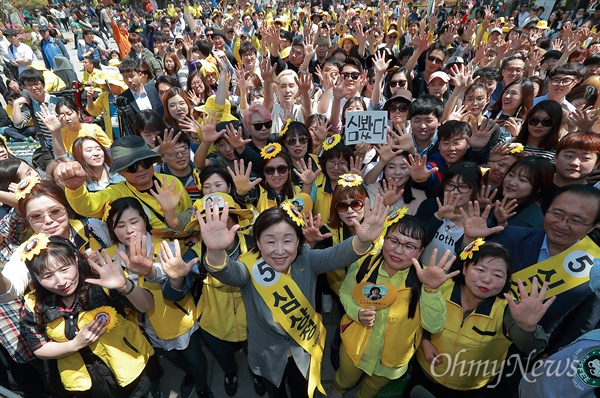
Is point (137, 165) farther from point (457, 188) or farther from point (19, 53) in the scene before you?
point (19, 53)

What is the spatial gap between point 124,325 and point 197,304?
0.62 metres

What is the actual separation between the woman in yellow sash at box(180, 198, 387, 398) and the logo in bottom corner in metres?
1.16

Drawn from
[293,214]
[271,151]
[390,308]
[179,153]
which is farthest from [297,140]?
[390,308]

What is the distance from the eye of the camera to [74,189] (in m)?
2.71

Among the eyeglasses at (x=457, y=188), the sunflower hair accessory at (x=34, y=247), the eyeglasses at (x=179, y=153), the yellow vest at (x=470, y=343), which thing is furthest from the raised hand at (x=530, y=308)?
the eyeglasses at (x=179, y=153)

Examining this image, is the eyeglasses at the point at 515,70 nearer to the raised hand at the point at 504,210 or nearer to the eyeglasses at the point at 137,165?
the raised hand at the point at 504,210

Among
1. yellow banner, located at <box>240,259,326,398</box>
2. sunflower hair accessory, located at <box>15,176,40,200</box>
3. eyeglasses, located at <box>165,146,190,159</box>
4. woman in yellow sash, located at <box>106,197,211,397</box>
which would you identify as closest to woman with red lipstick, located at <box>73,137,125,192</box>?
eyeglasses, located at <box>165,146,190,159</box>

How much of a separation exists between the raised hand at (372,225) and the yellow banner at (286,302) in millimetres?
598

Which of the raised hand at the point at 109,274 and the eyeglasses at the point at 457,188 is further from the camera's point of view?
the eyeglasses at the point at 457,188

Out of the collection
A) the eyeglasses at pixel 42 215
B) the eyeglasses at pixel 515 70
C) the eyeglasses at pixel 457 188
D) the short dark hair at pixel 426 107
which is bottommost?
the eyeglasses at pixel 42 215

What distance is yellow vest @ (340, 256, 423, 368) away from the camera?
231 centimetres

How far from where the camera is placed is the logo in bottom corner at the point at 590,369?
1.32 meters

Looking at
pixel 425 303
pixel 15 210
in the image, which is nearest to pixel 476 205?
pixel 425 303

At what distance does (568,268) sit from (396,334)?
126 centimetres
